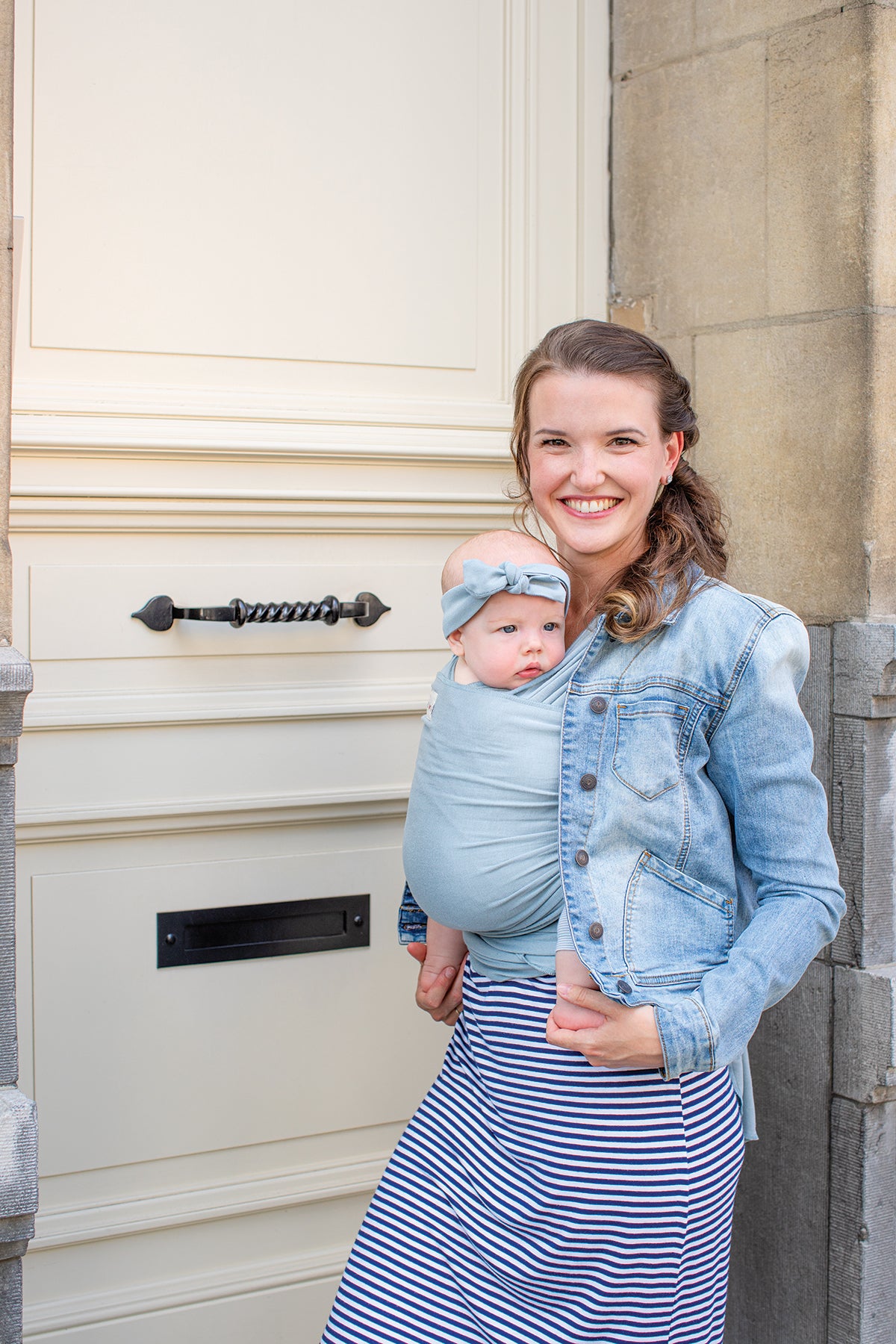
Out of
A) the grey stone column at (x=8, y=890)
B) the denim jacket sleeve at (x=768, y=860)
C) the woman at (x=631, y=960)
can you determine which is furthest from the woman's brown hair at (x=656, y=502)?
the grey stone column at (x=8, y=890)

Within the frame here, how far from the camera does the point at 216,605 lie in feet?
6.24

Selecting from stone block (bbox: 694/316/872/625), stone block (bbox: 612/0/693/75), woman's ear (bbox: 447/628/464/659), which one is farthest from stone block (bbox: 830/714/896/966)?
stone block (bbox: 612/0/693/75)

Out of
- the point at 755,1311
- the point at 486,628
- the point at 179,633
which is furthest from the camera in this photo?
the point at 755,1311

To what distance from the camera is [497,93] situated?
2.05 meters

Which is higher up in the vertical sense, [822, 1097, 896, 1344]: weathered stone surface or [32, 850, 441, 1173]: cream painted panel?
[32, 850, 441, 1173]: cream painted panel

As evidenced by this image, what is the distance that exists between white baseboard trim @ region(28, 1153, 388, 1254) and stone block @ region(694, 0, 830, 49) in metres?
1.87

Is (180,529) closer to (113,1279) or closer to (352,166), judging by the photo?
(352,166)

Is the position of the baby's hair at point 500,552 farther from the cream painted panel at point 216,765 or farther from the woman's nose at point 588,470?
the cream painted panel at point 216,765

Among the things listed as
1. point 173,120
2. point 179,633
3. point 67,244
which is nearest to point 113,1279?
point 179,633

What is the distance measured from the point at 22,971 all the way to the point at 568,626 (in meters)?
0.94

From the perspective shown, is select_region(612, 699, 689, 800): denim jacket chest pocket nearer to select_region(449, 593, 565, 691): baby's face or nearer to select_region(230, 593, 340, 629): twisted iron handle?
select_region(449, 593, 565, 691): baby's face

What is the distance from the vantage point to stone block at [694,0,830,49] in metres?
1.88

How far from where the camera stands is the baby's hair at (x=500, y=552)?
1.42 metres

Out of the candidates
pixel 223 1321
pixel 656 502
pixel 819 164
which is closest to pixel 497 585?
pixel 656 502
